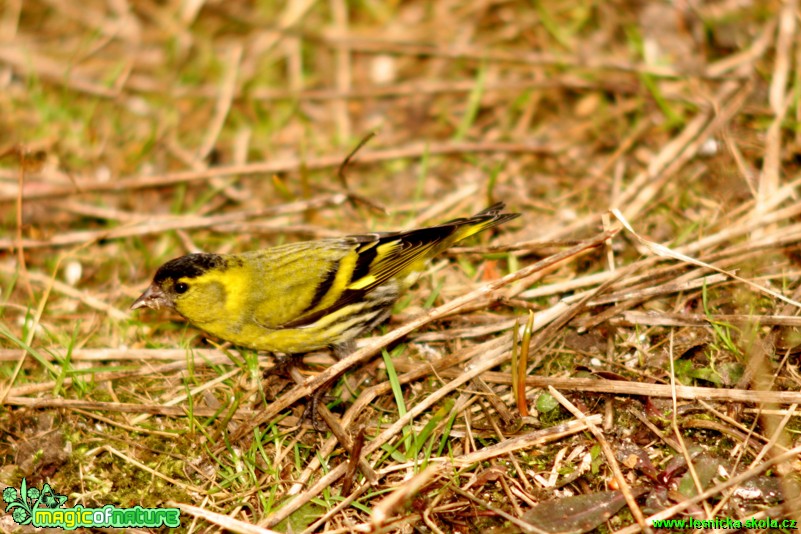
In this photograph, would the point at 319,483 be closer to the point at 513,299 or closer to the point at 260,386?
the point at 260,386

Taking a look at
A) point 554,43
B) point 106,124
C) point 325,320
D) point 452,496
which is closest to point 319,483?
point 452,496

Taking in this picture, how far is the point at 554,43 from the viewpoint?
6547mm

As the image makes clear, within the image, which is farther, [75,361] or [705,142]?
[705,142]

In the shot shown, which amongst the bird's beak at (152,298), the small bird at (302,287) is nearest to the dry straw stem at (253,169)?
the small bird at (302,287)

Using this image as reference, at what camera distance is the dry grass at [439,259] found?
3.68 meters

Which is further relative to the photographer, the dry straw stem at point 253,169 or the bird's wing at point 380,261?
the dry straw stem at point 253,169

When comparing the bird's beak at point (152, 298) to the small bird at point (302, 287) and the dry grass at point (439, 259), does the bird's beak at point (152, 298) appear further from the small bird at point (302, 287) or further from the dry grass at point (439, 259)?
the dry grass at point (439, 259)

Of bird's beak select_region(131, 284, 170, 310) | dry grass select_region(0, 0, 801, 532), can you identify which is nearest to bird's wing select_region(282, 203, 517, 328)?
dry grass select_region(0, 0, 801, 532)

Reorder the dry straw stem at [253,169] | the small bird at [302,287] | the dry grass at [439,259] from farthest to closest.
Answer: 1. the dry straw stem at [253,169]
2. the small bird at [302,287]
3. the dry grass at [439,259]

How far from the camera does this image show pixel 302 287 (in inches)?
174

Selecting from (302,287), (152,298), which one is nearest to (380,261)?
(302,287)

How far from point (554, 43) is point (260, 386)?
4179 millimetres

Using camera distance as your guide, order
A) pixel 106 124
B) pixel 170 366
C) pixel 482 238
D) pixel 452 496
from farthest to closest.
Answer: pixel 106 124, pixel 482 238, pixel 170 366, pixel 452 496

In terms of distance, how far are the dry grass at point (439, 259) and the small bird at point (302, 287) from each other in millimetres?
231
